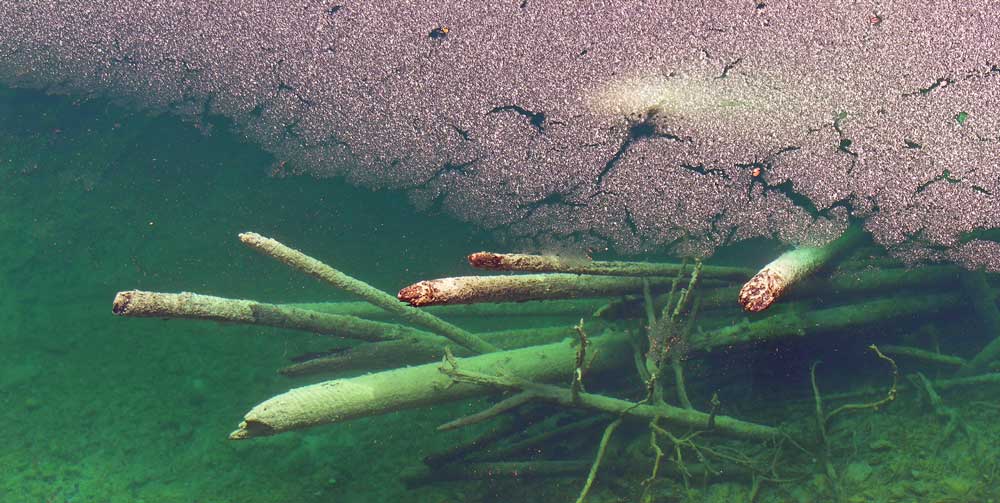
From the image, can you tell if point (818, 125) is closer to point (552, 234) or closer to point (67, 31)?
point (552, 234)

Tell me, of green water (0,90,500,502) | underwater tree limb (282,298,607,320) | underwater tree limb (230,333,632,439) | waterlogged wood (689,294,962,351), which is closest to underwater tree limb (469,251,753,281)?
waterlogged wood (689,294,962,351)

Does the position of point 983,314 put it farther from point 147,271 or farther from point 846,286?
point 147,271

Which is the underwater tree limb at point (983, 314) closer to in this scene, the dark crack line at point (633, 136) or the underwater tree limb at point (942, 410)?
the underwater tree limb at point (942, 410)

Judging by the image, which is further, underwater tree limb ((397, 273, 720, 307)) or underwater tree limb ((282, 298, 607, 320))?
underwater tree limb ((282, 298, 607, 320))

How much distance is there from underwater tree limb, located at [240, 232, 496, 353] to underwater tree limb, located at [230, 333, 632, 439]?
5.8 inches

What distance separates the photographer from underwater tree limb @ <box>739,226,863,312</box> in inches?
54.7

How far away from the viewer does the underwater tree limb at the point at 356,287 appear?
1771 mm

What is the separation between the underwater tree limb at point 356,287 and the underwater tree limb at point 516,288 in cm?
52

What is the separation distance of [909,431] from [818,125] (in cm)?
104

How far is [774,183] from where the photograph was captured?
2.03m

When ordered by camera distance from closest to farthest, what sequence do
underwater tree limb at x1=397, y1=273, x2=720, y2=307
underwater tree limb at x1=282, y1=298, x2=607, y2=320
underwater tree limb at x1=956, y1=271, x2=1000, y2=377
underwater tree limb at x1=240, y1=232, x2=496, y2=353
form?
underwater tree limb at x1=397, y1=273, x2=720, y2=307, underwater tree limb at x1=240, y1=232, x2=496, y2=353, underwater tree limb at x1=956, y1=271, x2=1000, y2=377, underwater tree limb at x1=282, y1=298, x2=607, y2=320

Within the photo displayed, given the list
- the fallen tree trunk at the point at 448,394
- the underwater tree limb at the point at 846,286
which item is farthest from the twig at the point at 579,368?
the underwater tree limb at the point at 846,286

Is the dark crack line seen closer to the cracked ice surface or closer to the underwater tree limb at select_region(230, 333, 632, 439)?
the cracked ice surface

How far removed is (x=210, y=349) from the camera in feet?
9.40
